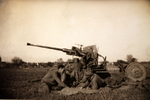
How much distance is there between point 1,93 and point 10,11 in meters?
1.59

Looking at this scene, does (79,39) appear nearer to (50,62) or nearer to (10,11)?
(50,62)

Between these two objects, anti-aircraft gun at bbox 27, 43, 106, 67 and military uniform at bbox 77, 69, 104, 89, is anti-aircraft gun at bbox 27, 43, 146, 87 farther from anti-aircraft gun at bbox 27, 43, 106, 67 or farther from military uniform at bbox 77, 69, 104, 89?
military uniform at bbox 77, 69, 104, 89

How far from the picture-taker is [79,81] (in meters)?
3.75

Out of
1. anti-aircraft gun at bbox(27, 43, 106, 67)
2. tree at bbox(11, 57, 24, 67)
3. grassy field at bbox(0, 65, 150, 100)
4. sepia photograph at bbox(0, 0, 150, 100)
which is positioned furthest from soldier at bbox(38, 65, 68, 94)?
tree at bbox(11, 57, 24, 67)

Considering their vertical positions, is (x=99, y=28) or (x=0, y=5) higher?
(x=0, y=5)

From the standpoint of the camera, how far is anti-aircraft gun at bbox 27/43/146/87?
12.2ft

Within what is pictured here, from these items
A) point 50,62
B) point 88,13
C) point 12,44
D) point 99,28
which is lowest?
point 50,62

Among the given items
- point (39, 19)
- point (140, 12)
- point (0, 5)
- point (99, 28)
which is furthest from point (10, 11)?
point (140, 12)

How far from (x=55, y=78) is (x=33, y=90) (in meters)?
0.47

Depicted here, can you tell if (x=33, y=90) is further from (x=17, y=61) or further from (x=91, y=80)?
(x=91, y=80)

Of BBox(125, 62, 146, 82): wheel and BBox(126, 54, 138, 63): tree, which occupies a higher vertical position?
BBox(126, 54, 138, 63): tree

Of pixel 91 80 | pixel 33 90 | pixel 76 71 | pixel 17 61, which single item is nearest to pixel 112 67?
pixel 91 80

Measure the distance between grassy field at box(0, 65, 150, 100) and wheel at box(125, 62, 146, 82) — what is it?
5.7 inches

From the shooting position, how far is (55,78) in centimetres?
374
